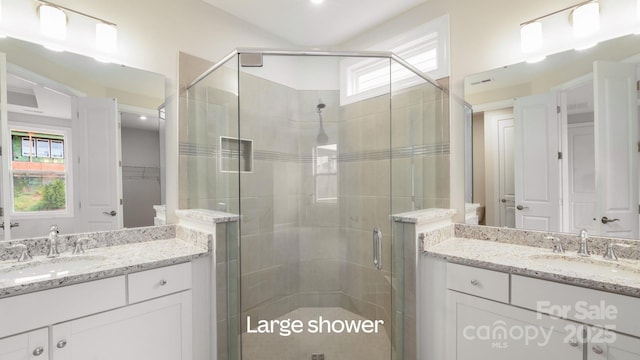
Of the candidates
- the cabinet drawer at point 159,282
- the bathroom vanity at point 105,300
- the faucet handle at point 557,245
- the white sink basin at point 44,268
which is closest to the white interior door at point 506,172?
the faucet handle at point 557,245

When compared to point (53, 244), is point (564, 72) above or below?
above

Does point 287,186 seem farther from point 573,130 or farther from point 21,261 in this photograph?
point 573,130

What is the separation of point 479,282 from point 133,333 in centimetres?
186

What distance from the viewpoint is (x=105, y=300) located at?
135cm

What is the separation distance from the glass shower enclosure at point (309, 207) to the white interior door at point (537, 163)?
30.3 inches

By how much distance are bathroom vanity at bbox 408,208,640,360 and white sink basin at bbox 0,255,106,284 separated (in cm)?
192

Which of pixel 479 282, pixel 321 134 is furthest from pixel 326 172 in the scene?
pixel 479 282

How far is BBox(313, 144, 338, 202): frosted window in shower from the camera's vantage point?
6.22 feet

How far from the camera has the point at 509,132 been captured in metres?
1.89

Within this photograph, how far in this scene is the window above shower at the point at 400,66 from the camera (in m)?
1.87

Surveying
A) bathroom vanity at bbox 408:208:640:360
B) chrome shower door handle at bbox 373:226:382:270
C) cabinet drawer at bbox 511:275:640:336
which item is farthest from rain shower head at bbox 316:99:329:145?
cabinet drawer at bbox 511:275:640:336

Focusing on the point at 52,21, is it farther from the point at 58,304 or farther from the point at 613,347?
the point at 613,347

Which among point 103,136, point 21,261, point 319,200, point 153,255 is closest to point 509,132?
point 319,200

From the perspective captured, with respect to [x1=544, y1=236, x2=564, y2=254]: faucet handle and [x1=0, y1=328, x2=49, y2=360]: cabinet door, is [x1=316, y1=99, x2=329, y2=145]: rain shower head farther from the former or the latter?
[x1=0, y1=328, x2=49, y2=360]: cabinet door
